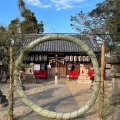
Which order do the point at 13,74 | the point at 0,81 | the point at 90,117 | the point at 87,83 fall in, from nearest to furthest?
1. the point at 13,74
2. the point at 90,117
3. the point at 87,83
4. the point at 0,81

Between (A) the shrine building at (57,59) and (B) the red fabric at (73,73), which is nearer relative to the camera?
(A) the shrine building at (57,59)

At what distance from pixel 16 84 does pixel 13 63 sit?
0.60 meters

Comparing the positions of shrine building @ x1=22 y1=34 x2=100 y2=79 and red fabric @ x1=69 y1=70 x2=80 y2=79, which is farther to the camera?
red fabric @ x1=69 y1=70 x2=80 y2=79

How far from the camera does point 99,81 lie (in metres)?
6.58

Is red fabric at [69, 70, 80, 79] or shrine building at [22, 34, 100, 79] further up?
shrine building at [22, 34, 100, 79]

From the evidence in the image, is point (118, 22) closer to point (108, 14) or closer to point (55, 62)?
point (108, 14)

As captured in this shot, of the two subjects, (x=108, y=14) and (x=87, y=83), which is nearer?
(x=87, y=83)

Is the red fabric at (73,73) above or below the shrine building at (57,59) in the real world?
below

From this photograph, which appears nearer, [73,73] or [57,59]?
[57,59]

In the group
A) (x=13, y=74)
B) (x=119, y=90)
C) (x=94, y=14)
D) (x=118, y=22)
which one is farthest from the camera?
(x=94, y=14)

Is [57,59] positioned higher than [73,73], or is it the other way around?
[57,59]

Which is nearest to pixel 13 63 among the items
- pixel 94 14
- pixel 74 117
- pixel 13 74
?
pixel 13 74

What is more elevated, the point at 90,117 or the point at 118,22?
the point at 118,22

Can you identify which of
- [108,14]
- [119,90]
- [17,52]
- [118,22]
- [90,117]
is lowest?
[90,117]
